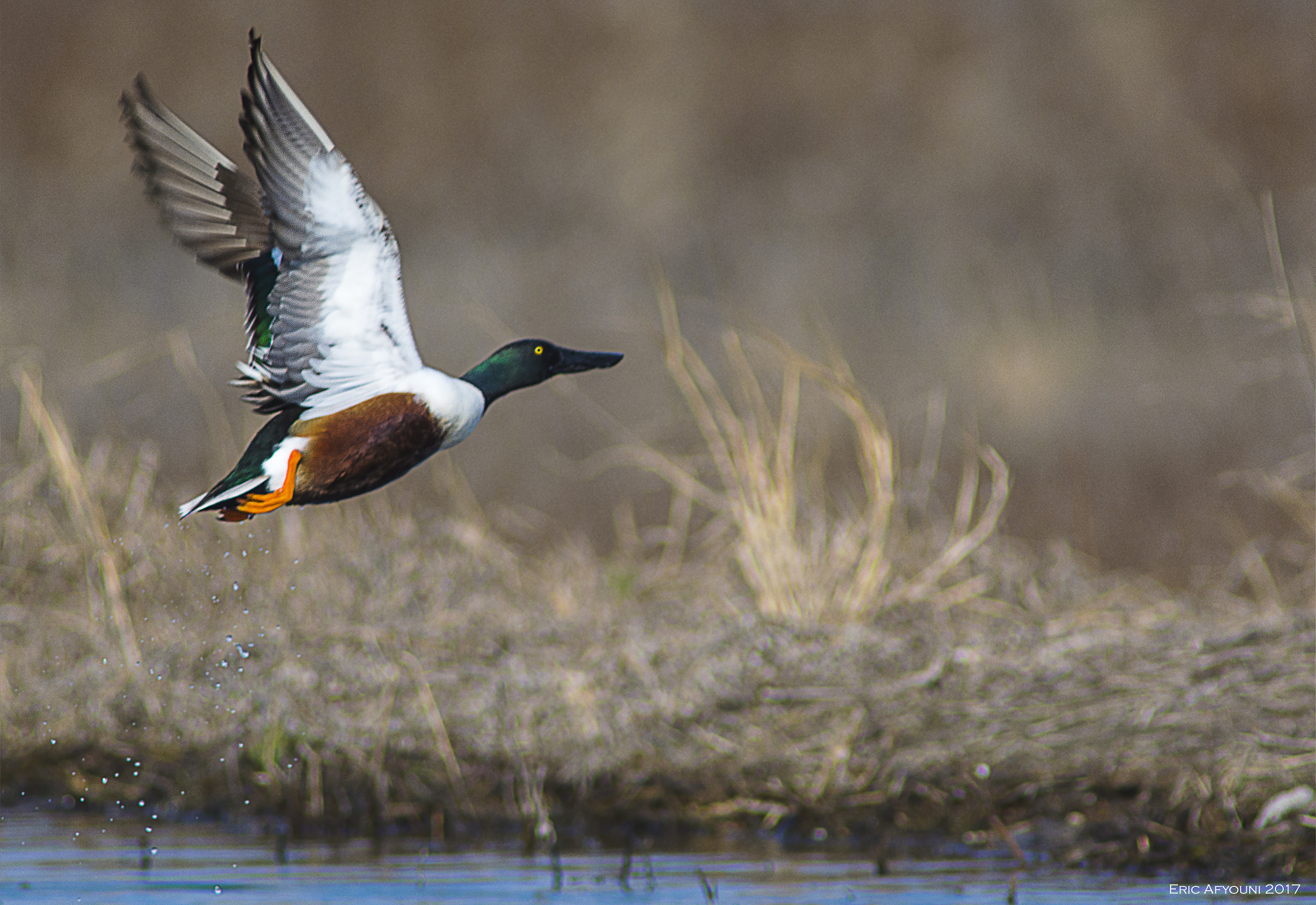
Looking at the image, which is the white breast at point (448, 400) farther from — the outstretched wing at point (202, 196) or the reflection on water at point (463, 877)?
the reflection on water at point (463, 877)

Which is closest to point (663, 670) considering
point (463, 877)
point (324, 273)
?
point (463, 877)

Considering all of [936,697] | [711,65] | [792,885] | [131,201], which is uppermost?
[711,65]

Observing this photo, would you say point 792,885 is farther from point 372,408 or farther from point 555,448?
point 555,448

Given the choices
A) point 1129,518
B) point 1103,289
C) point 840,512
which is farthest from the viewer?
point 1103,289

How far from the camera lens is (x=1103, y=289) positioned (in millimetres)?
13180

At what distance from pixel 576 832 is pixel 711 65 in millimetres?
10060

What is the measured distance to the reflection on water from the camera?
5.12 m

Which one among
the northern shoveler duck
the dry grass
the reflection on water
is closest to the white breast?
the northern shoveler duck

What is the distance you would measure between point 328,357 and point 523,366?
0.36 meters

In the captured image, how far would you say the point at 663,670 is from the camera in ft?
22.0

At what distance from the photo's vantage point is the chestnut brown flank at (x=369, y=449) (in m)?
3.26

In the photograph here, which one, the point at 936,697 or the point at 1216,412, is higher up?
the point at 1216,412

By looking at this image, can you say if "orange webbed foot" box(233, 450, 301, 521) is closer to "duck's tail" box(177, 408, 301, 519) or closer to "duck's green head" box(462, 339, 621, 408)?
"duck's tail" box(177, 408, 301, 519)

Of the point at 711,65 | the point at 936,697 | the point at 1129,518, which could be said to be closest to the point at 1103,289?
the point at 1129,518
